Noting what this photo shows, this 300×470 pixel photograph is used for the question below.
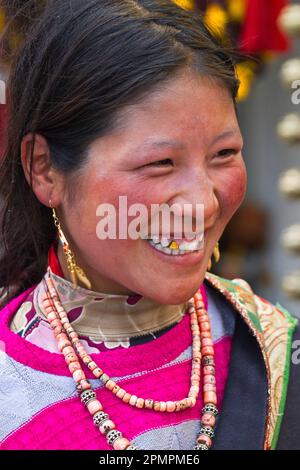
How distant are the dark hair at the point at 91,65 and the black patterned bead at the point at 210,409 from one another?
0.53 meters

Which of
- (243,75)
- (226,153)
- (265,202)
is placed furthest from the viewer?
(265,202)

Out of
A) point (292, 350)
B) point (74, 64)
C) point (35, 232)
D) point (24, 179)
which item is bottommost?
point (292, 350)

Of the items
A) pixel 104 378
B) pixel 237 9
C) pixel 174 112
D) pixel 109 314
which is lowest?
pixel 104 378

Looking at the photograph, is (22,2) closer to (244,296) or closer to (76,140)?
(76,140)

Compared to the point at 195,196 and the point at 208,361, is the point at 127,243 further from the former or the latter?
the point at 208,361

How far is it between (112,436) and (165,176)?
487 millimetres

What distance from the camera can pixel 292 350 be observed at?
5.39ft

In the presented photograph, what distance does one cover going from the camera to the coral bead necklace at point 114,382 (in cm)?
143

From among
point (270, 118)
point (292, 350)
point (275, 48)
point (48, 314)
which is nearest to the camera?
point (48, 314)

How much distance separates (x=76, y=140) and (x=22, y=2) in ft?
1.31

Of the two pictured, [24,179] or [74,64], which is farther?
[24,179]

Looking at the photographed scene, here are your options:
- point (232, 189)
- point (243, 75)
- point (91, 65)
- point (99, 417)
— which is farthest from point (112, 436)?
point (243, 75)

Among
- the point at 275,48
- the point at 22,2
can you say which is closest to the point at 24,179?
the point at 22,2

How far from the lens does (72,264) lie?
5.03ft
